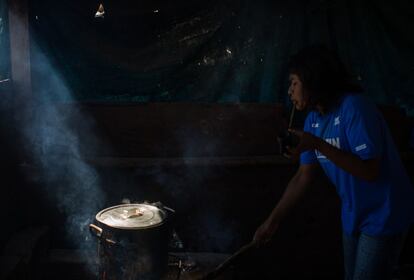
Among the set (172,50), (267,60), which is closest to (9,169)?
(172,50)

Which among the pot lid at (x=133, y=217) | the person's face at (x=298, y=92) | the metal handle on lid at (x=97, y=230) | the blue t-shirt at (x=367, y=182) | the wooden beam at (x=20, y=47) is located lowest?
the metal handle on lid at (x=97, y=230)

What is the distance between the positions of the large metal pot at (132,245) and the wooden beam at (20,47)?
2.05 metres

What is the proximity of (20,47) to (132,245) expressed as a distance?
272 centimetres

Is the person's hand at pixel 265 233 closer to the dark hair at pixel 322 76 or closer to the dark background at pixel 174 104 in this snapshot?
the dark hair at pixel 322 76

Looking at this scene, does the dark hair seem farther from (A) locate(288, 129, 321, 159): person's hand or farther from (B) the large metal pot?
(B) the large metal pot

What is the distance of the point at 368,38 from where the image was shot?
4867 millimetres

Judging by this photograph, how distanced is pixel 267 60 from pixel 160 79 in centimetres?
128

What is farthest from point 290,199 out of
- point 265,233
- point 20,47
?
point 20,47

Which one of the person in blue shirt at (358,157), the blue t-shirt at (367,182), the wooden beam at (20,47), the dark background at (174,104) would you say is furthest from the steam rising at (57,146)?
the blue t-shirt at (367,182)

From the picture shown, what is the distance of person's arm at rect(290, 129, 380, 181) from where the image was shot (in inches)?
104

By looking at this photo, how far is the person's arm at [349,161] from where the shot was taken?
264 cm

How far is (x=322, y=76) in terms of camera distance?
2.88m

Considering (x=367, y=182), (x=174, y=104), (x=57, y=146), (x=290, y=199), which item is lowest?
(x=290, y=199)

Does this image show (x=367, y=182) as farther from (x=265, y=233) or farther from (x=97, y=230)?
(x=97, y=230)
